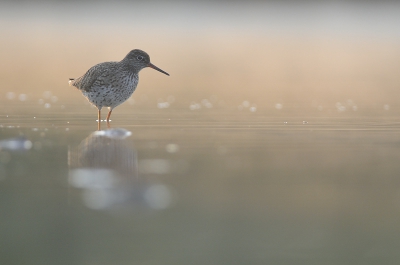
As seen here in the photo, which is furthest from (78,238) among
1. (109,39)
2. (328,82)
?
(109,39)

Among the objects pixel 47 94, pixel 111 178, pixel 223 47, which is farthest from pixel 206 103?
pixel 223 47

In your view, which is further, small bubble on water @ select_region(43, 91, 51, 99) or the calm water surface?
small bubble on water @ select_region(43, 91, 51, 99)

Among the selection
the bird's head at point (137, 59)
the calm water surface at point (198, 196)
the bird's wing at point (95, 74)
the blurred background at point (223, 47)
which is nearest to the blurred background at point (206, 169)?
the calm water surface at point (198, 196)

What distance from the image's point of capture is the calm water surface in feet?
13.7

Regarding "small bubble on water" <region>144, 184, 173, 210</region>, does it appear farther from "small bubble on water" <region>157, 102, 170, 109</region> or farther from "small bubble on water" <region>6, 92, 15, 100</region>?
"small bubble on water" <region>6, 92, 15, 100</region>

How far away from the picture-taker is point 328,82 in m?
14.1

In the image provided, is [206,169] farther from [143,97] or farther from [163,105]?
[143,97]

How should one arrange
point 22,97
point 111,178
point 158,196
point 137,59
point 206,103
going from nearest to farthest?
point 158,196
point 111,178
point 137,59
point 206,103
point 22,97

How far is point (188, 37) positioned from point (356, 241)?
67.9 feet

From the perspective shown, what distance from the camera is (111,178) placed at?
5465mm

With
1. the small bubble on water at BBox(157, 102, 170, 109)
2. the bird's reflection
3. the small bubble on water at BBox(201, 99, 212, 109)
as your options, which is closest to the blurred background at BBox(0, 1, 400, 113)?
the small bubble on water at BBox(157, 102, 170, 109)

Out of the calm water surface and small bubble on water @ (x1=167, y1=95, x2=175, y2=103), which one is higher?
small bubble on water @ (x1=167, y1=95, x2=175, y2=103)

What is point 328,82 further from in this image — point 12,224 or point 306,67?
point 12,224

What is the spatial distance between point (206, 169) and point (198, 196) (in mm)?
878
